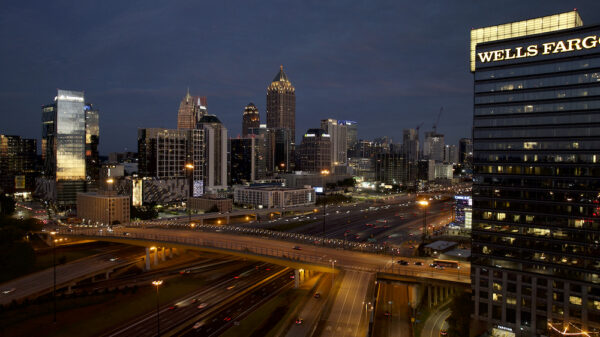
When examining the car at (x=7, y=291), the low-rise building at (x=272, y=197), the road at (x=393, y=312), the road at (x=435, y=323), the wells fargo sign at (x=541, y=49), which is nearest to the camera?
the wells fargo sign at (x=541, y=49)

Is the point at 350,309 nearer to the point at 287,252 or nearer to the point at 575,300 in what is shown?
the point at 287,252

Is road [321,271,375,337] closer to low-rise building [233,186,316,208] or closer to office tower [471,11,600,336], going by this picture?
office tower [471,11,600,336]

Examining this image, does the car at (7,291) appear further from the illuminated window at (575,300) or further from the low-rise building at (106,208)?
the illuminated window at (575,300)

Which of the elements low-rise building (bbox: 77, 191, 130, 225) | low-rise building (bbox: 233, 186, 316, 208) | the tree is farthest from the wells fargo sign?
low-rise building (bbox: 233, 186, 316, 208)

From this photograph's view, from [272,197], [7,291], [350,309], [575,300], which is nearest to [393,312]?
[350,309]

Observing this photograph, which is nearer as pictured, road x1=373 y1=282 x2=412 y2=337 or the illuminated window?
the illuminated window

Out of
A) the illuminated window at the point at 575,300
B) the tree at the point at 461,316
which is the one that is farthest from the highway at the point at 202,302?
the illuminated window at the point at 575,300

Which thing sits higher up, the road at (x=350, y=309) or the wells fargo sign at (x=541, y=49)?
the wells fargo sign at (x=541, y=49)
